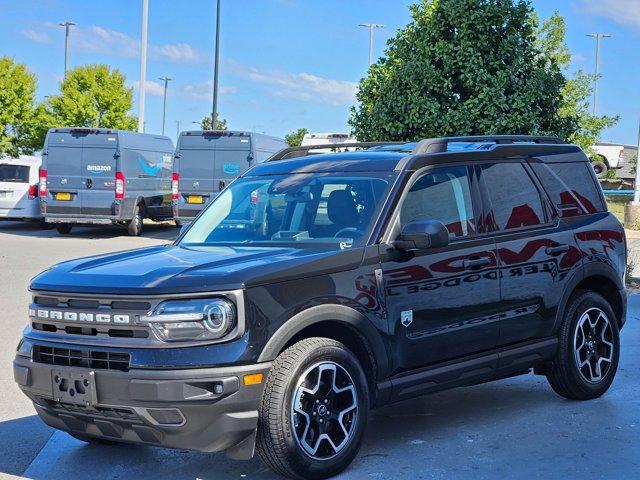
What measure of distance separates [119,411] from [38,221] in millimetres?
24117

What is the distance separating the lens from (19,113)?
151ft

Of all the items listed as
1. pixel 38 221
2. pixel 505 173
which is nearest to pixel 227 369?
pixel 505 173

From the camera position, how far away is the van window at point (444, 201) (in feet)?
19.9

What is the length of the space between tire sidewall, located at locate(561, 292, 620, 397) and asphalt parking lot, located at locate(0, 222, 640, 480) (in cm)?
11

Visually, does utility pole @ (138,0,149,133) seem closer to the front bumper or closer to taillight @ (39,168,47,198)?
taillight @ (39,168,47,198)

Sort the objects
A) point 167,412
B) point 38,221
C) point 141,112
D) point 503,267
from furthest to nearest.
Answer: point 141,112 < point 38,221 < point 503,267 < point 167,412

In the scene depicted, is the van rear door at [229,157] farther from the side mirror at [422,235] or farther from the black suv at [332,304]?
the side mirror at [422,235]

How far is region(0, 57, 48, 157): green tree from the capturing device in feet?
148

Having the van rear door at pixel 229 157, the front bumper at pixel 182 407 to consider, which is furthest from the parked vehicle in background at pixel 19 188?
the front bumper at pixel 182 407

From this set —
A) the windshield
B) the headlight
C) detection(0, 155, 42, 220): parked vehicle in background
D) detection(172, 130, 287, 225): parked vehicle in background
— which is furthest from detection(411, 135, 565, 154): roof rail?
detection(0, 155, 42, 220): parked vehicle in background

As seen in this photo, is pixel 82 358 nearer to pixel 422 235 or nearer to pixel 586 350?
pixel 422 235

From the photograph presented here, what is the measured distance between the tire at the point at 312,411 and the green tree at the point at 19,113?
1645 inches

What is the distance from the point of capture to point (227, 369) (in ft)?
15.9

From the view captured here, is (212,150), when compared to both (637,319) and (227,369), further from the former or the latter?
(227,369)
